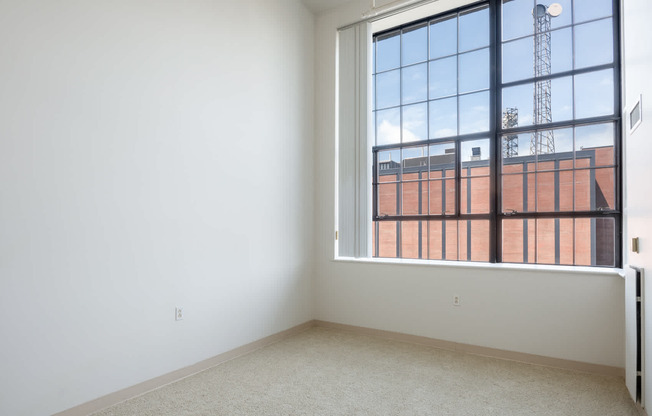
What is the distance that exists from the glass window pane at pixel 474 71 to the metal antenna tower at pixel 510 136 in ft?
1.24

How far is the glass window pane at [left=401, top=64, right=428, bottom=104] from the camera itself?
446 cm

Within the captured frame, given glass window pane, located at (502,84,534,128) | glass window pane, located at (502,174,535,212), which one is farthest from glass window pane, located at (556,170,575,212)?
glass window pane, located at (502,84,534,128)

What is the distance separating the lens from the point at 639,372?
101 inches

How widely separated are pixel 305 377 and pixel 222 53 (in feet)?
10.2

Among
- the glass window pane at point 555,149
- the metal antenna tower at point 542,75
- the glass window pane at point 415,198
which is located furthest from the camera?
the glass window pane at point 415,198

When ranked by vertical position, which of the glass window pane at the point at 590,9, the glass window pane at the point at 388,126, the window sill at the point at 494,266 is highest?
the glass window pane at the point at 590,9

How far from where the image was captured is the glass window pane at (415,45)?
4496 millimetres

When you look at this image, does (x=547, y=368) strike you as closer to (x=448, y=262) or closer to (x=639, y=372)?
(x=639, y=372)

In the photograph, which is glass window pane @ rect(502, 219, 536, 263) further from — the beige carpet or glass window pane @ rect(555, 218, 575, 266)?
the beige carpet

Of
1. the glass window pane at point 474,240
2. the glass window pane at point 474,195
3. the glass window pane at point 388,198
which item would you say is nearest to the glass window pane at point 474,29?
the glass window pane at point 474,195

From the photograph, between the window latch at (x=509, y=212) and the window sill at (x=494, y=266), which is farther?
the window latch at (x=509, y=212)

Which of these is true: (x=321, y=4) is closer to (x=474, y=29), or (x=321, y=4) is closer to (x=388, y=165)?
(x=474, y=29)

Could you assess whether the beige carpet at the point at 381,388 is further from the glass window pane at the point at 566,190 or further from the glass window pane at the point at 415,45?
the glass window pane at the point at 415,45

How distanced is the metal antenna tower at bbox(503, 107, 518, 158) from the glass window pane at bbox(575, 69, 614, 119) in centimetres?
54
